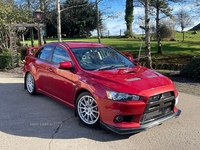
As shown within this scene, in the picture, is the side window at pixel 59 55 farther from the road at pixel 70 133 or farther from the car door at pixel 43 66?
the road at pixel 70 133

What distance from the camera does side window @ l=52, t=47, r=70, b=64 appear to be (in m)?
5.00

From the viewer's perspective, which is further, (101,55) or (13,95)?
(13,95)

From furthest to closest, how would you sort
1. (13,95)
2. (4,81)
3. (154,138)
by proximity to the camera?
1. (4,81)
2. (13,95)
3. (154,138)

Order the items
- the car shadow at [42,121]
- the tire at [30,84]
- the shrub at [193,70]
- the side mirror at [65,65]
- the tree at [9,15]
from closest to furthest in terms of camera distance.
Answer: the car shadow at [42,121] → the side mirror at [65,65] → the tire at [30,84] → the shrub at [193,70] → the tree at [9,15]

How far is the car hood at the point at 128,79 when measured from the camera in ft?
12.2

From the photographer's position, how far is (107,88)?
3754 mm

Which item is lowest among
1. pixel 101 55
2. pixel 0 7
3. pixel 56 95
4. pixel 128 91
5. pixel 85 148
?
pixel 85 148

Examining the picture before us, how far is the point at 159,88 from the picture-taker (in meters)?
3.85

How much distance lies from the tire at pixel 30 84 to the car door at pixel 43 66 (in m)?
0.33

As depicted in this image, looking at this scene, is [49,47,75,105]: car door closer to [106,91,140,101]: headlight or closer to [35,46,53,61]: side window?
[35,46,53,61]: side window

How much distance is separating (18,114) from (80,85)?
170 cm

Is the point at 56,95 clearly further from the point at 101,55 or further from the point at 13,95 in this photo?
the point at 13,95

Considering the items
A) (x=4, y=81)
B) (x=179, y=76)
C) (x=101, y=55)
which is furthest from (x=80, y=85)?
(x=179, y=76)

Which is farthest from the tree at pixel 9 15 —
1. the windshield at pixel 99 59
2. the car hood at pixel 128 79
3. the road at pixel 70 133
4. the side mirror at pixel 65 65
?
the car hood at pixel 128 79
